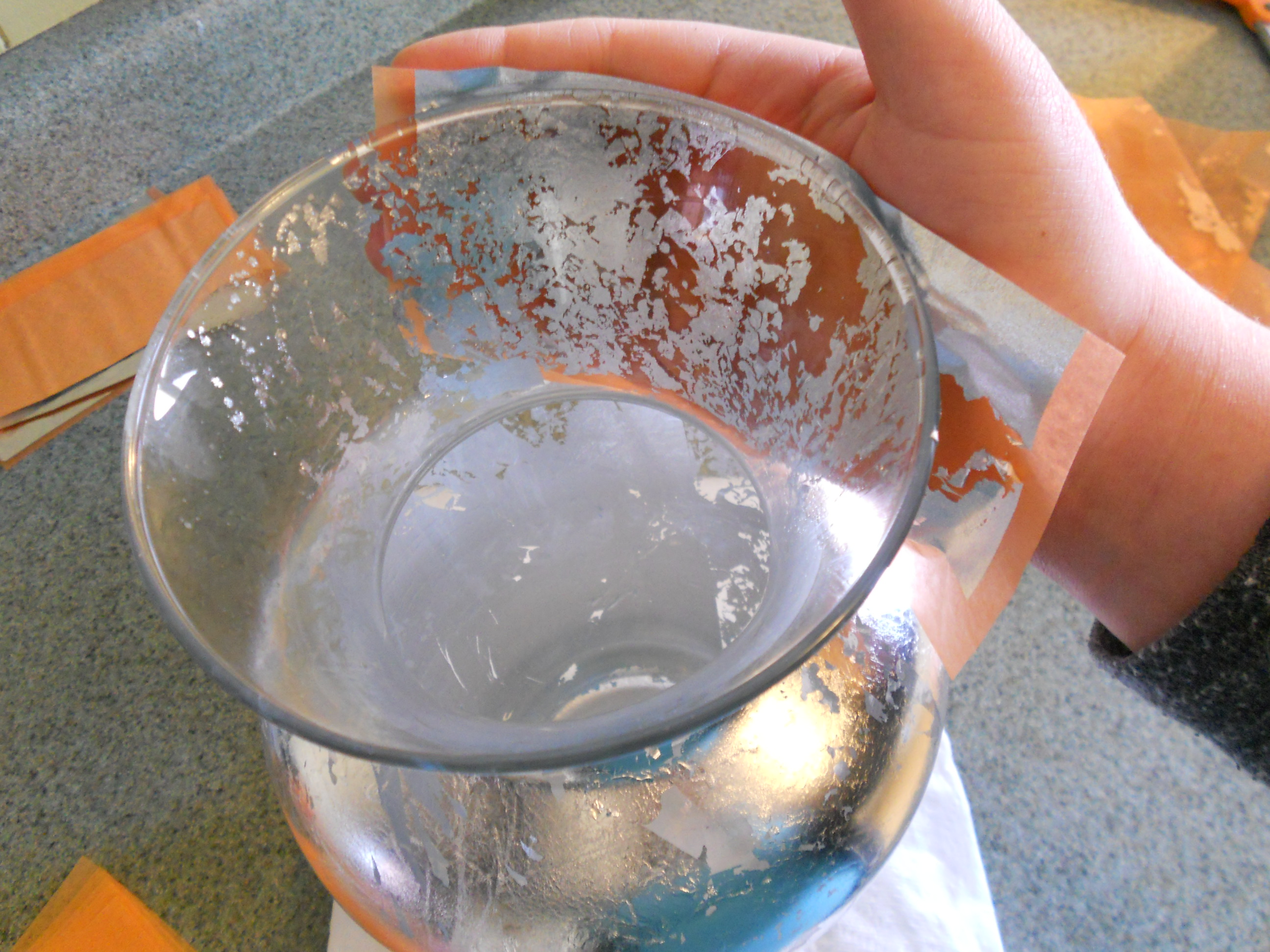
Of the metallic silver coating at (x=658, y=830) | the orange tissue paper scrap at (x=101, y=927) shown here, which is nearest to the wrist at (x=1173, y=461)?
the metallic silver coating at (x=658, y=830)

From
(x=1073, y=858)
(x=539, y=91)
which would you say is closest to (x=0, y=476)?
(x=539, y=91)

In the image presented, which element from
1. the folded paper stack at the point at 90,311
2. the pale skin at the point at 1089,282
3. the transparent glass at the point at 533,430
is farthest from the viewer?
the folded paper stack at the point at 90,311

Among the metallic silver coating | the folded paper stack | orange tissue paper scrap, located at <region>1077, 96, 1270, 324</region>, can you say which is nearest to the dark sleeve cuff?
the metallic silver coating

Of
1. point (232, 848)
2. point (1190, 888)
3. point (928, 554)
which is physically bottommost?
point (1190, 888)

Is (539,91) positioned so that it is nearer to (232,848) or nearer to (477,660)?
(477,660)

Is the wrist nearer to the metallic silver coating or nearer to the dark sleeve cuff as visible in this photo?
the dark sleeve cuff

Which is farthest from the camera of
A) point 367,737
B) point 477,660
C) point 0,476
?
point 0,476

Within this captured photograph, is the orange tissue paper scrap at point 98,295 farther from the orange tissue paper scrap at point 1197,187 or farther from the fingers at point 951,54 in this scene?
the orange tissue paper scrap at point 1197,187
